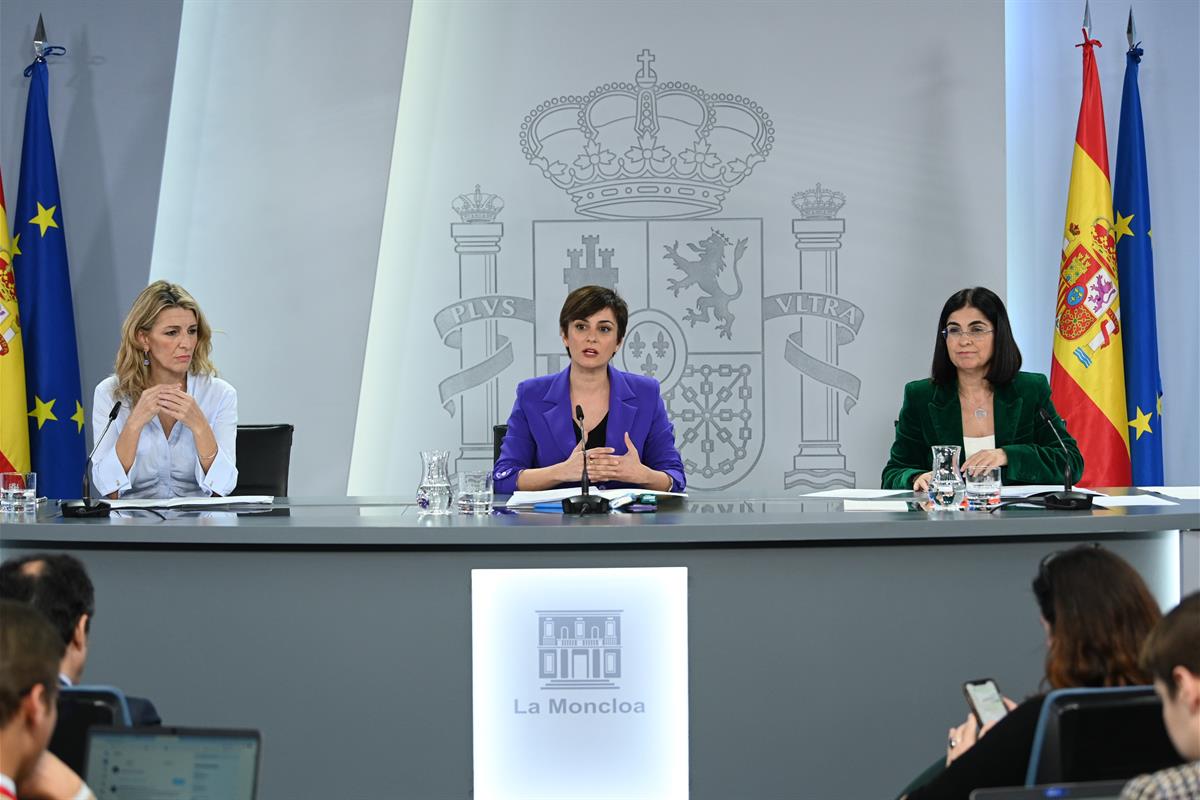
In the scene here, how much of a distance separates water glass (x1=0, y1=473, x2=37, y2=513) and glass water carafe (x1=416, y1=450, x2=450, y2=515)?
0.97 meters

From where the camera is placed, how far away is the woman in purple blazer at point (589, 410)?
348 centimetres

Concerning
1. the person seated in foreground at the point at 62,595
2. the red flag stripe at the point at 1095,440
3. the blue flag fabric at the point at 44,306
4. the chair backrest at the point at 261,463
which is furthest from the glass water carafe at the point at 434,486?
the red flag stripe at the point at 1095,440

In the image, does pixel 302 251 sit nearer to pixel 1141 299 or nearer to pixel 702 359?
pixel 702 359

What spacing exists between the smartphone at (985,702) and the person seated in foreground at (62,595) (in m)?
1.26

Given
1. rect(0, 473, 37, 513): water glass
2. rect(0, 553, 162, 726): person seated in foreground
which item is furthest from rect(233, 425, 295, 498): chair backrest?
rect(0, 553, 162, 726): person seated in foreground

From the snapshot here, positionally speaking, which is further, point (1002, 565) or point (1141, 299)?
point (1141, 299)

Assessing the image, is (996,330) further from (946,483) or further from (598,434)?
(598,434)

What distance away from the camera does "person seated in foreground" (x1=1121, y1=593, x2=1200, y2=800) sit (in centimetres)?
122

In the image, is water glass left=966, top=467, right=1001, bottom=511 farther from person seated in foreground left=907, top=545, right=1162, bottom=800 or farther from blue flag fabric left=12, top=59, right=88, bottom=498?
blue flag fabric left=12, top=59, right=88, bottom=498

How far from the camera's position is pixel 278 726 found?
8.53ft

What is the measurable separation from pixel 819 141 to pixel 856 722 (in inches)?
119

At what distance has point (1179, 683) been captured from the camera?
1287mm

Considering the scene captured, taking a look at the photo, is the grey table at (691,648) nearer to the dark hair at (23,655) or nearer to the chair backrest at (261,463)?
the chair backrest at (261,463)

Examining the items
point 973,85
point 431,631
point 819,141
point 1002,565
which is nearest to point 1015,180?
point 973,85
